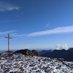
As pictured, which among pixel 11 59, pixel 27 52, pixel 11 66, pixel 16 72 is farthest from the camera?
pixel 27 52

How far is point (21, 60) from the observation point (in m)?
15.3

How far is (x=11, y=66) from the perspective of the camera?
44.8ft

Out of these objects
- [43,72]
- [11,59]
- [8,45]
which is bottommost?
[43,72]

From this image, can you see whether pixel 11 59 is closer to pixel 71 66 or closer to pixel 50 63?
pixel 50 63

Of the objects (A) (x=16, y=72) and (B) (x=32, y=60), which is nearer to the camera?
(A) (x=16, y=72)

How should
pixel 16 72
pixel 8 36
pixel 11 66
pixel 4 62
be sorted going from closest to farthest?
pixel 16 72 → pixel 11 66 → pixel 4 62 → pixel 8 36

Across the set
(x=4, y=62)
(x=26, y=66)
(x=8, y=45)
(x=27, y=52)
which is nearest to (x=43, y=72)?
(x=26, y=66)

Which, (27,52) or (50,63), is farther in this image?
(27,52)

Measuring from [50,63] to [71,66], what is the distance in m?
Result: 1.66

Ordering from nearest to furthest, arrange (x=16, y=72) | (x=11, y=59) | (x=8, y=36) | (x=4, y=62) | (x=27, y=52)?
(x=16, y=72) → (x=4, y=62) → (x=11, y=59) → (x=27, y=52) → (x=8, y=36)

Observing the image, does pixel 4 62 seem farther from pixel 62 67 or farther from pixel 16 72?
pixel 62 67

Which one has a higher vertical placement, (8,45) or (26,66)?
(8,45)

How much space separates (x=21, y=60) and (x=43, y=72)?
303cm

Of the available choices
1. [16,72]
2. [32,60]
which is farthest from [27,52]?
[16,72]
